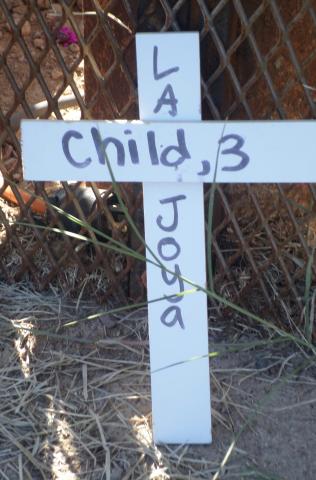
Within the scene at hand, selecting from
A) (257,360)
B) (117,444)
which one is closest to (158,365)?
(117,444)

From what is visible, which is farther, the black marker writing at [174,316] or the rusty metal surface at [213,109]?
the rusty metal surface at [213,109]

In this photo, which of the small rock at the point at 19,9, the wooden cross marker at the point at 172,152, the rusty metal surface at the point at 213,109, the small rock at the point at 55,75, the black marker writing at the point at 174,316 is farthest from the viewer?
the small rock at the point at 55,75

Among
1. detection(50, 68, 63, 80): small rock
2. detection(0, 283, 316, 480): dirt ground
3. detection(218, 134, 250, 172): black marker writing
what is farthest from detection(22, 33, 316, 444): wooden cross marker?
detection(50, 68, 63, 80): small rock

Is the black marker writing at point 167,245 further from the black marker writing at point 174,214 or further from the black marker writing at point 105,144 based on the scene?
the black marker writing at point 105,144

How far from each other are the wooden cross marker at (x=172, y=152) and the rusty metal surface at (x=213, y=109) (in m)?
0.26

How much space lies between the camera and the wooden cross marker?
1.02 meters

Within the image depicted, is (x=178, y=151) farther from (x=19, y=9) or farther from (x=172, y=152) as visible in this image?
(x=19, y=9)

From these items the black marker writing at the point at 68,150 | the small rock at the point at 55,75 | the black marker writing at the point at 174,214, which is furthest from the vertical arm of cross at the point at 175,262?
the small rock at the point at 55,75

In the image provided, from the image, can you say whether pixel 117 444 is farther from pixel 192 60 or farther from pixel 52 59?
pixel 52 59

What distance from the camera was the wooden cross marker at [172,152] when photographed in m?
1.02

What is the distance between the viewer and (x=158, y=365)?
3.87ft

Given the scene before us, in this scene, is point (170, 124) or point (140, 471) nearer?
point (170, 124)

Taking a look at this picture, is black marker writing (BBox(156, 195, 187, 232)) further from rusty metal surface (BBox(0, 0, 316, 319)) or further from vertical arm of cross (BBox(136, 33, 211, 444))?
rusty metal surface (BBox(0, 0, 316, 319))

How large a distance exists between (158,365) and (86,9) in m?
1.14
